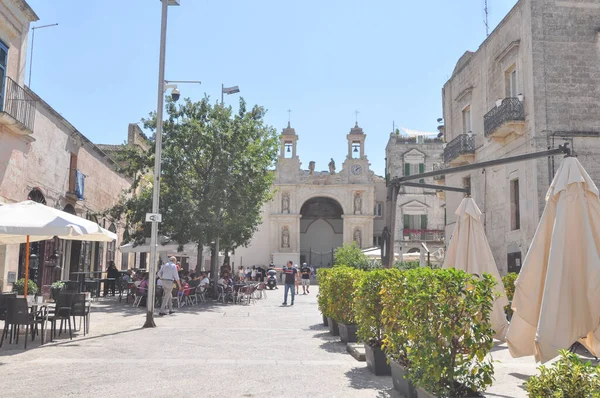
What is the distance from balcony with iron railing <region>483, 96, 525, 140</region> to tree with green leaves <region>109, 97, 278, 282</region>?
29.3 feet

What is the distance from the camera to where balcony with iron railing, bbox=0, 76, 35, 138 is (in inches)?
575

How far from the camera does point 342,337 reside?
10422 millimetres

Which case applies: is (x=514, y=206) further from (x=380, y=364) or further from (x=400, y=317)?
(x=400, y=317)

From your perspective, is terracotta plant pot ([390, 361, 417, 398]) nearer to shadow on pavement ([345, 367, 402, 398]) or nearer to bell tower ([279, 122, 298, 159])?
shadow on pavement ([345, 367, 402, 398])

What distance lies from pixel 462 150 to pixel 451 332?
18.9 m

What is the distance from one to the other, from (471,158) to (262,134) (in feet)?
29.0

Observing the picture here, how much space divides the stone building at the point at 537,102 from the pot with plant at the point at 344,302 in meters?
9.55

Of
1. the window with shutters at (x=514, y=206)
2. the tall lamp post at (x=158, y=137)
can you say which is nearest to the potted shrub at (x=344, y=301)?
the tall lamp post at (x=158, y=137)

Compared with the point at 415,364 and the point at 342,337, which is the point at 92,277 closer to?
the point at 342,337

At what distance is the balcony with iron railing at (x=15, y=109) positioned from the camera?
47.9ft

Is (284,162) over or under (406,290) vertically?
over

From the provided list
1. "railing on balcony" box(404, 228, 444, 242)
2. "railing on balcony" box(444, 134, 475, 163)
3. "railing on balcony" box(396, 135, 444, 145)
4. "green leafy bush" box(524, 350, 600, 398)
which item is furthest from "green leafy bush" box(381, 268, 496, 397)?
"railing on balcony" box(396, 135, 444, 145)

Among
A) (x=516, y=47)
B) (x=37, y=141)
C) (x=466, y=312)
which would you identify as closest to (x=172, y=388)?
(x=466, y=312)

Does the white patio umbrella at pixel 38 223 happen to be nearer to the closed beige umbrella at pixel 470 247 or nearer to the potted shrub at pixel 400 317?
the potted shrub at pixel 400 317
